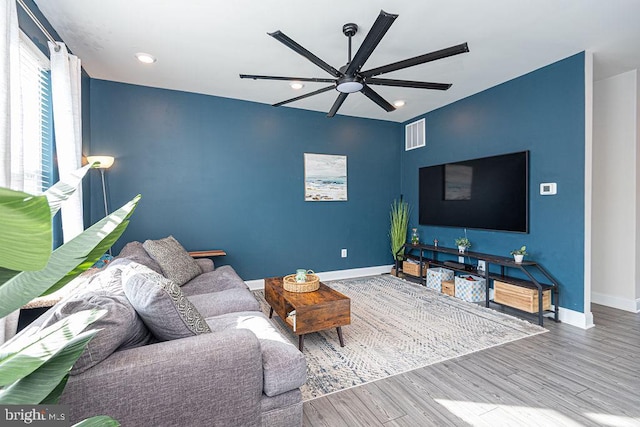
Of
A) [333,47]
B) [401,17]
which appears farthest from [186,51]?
[401,17]

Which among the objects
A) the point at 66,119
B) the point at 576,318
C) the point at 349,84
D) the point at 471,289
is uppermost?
the point at 349,84

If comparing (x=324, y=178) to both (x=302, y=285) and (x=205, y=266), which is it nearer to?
(x=205, y=266)

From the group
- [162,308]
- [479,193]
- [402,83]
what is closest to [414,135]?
[479,193]

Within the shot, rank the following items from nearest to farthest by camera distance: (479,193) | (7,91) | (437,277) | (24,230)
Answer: (24,230)
(7,91)
(479,193)
(437,277)

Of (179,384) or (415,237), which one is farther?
(415,237)

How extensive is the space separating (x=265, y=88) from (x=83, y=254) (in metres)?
3.78

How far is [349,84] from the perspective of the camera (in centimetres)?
232

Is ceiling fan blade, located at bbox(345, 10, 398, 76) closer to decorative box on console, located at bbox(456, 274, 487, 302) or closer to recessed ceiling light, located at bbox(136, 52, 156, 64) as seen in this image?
recessed ceiling light, located at bbox(136, 52, 156, 64)

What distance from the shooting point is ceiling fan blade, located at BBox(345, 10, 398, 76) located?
5.36ft

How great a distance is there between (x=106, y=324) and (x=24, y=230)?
1198 millimetres

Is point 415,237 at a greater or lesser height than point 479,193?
lesser

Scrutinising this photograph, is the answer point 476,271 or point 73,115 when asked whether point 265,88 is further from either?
point 476,271

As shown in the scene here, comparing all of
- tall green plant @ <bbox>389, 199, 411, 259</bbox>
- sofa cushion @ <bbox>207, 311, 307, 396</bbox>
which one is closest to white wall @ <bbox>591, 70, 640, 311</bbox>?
tall green plant @ <bbox>389, 199, 411, 259</bbox>

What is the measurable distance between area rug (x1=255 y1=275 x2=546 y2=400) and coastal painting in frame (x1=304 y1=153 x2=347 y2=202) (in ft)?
5.35
